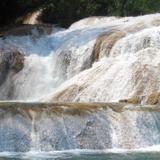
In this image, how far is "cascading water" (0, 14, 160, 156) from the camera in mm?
16578

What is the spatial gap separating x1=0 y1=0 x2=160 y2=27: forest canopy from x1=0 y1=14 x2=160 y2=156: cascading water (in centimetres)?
293

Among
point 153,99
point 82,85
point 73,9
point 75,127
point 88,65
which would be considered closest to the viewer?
point 75,127

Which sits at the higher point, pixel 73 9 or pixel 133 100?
pixel 73 9

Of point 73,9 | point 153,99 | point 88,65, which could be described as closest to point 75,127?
point 153,99

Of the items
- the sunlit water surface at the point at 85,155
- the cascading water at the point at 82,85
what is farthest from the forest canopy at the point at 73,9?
the sunlit water surface at the point at 85,155

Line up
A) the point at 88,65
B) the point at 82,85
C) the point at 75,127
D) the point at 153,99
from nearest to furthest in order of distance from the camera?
1. the point at 75,127
2. the point at 153,99
3. the point at 82,85
4. the point at 88,65

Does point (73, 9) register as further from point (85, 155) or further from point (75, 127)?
point (85, 155)

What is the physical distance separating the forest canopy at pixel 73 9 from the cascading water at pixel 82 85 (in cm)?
293

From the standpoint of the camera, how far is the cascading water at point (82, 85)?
653 inches

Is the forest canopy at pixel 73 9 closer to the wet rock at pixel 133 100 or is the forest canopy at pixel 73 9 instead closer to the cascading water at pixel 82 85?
the cascading water at pixel 82 85

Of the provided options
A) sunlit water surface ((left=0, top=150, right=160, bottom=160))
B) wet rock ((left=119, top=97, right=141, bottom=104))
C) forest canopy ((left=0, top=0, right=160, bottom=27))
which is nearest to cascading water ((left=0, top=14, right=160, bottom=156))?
wet rock ((left=119, top=97, right=141, bottom=104))

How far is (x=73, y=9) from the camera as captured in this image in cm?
3672

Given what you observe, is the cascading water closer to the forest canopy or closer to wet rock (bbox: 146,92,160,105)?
wet rock (bbox: 146,92,160,105)

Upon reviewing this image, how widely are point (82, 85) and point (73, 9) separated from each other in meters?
15.6
